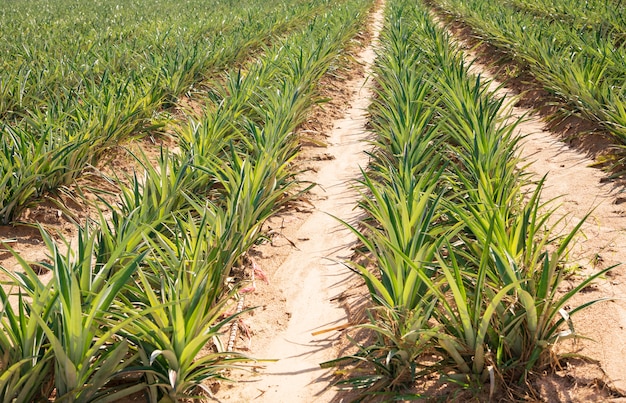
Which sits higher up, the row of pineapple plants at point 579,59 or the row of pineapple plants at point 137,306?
the row of pineapple plants at point 579,59

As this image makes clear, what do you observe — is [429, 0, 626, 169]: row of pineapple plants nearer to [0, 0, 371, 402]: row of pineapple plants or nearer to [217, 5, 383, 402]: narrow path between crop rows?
[217, 5, 383, 402]: narrow path between crop rows

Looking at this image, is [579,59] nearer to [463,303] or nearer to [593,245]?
[593,245]

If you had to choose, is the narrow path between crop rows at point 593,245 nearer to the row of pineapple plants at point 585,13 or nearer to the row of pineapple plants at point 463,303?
the row of pineapple plants at point 463,303

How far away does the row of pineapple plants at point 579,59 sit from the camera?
4.14m

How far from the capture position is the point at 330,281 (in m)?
2.82

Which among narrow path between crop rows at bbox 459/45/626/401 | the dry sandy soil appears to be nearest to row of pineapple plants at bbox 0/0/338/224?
the dry sandy soil

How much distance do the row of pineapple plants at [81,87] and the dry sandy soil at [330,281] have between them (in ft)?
0.96

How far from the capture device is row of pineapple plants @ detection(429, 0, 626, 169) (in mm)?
4141

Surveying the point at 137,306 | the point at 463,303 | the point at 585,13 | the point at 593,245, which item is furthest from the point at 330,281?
the point at 585,13

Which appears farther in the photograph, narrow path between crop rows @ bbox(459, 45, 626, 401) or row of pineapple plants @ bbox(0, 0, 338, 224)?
row of pineapple plants @ bbox(0, 0, 338, 224)

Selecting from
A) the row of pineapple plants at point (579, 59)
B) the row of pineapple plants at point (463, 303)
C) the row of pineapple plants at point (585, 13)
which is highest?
the row of pineapple plants at point (585, 13)

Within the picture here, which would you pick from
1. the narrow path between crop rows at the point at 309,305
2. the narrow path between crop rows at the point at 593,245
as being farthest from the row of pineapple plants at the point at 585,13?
the narrow path between crop rows at the point at 309,305

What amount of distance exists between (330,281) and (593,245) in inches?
47.7

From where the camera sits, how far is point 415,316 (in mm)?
1928
